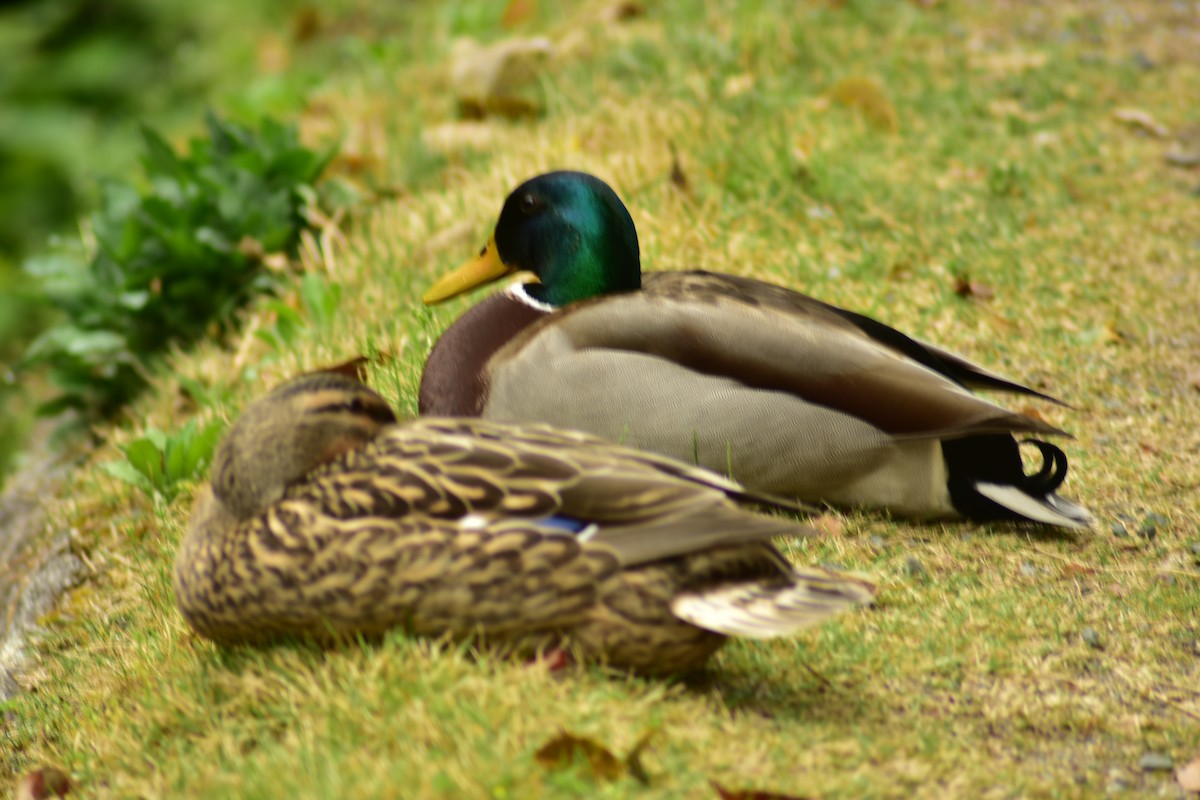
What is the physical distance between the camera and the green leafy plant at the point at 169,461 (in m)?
4.13

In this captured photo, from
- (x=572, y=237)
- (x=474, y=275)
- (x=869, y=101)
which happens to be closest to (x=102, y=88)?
(x=869, y=101)

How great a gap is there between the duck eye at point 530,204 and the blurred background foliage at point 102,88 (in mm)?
3718

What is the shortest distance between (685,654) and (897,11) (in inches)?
212

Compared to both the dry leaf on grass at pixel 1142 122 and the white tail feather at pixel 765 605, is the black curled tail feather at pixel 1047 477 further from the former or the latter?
the dry leaf on grass at pixel 1142 122

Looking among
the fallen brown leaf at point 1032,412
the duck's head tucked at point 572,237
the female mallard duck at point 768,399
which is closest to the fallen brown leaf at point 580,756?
the female mallard duck at point 768,399

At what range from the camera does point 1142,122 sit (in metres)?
6.19

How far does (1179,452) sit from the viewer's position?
3.89 m

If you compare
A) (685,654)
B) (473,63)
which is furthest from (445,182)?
(685,654)

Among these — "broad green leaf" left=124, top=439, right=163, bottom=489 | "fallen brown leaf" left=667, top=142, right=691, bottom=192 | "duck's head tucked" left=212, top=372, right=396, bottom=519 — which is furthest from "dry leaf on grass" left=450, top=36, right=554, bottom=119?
"duck's head tucked" left=212, top=372, right=396, bottom=519

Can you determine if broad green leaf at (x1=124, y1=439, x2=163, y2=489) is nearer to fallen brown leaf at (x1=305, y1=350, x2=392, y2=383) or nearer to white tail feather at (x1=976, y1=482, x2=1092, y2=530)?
fallen brown leaf at (x1=305, y1=350, x2=392, y2=383)

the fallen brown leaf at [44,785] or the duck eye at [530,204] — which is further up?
the duck eye at [530,204]

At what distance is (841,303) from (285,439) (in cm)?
241

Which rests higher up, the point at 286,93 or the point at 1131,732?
the point at 286,93

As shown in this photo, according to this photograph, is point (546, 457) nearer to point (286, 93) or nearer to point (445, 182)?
point (445, 182)
